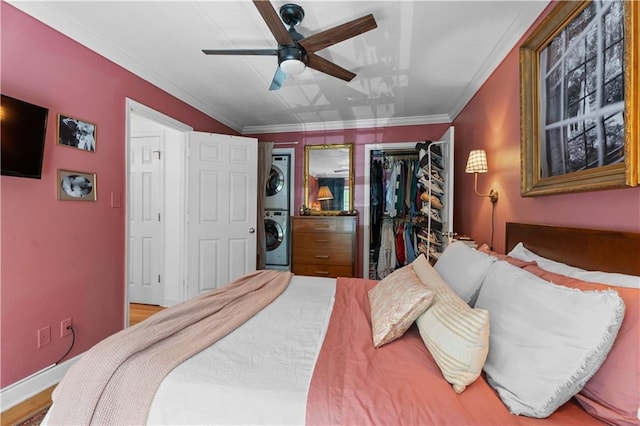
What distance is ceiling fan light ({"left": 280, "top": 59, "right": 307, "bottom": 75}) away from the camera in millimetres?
1765

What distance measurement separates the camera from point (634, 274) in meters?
0.98

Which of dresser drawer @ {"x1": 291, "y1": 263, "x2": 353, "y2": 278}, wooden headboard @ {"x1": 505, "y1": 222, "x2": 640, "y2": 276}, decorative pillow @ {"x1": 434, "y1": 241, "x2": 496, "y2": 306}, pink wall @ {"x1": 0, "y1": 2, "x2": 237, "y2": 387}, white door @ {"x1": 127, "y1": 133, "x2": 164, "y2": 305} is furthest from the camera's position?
dresser drawer @ {"x1": 291, "y1": 263, "x2": 353, "y2": 278}

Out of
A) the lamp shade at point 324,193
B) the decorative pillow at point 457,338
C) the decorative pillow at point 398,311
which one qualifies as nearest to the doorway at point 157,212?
the lamp shade at point 324,193

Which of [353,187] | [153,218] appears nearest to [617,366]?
[353,187]

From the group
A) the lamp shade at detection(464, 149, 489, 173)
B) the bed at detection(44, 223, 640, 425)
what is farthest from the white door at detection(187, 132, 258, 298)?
the lamp shade at detection(464, 149, 489, 173)

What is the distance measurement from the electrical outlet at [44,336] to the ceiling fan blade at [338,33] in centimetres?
251

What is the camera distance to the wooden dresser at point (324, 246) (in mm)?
3580

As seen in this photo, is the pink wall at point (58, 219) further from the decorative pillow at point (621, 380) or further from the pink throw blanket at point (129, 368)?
the decorative pillow at point (621, 380)

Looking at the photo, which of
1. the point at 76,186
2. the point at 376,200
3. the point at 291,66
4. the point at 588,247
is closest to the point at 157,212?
the point at 76,186

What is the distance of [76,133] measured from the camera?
2.04 m

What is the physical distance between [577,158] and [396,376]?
127 centimetres

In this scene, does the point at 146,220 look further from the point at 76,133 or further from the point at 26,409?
the point at 26,409

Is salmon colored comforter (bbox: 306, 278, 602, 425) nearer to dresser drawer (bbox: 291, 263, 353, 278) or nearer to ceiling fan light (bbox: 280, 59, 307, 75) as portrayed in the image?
ceiling fan light (bbox: 280, 59, 307, 75)

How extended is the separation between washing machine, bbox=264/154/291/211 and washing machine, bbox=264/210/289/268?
0.36 feet
